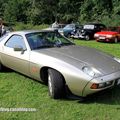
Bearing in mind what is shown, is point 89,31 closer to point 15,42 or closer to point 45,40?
point 15,42

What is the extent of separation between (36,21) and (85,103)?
146 ft

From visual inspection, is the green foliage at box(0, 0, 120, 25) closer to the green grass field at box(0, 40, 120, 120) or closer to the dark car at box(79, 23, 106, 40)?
the dark car at box(79, 23, 106, 40)

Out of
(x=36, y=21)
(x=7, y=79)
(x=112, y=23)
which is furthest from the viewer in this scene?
(x=36, y=21)

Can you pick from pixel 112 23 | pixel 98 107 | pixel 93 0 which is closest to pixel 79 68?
pixel 98 107

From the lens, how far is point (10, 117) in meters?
4.94

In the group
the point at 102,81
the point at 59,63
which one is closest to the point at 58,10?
the point at 59,63

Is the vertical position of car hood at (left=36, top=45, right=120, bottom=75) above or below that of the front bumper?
above

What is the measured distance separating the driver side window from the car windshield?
18 centimetres

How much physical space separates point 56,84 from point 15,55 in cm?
174

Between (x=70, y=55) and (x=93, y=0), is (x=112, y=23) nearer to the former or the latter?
(x=93, y=0)

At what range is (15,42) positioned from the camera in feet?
23.6

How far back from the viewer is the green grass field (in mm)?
4973

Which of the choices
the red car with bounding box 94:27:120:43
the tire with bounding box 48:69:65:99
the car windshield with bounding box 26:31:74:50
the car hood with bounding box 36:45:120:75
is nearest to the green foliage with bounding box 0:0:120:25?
Answer: the red car with bounding box 94:27:120:43

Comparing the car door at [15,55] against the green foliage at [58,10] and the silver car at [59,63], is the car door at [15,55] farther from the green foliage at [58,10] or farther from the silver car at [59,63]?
the green foliage at [58,10]
